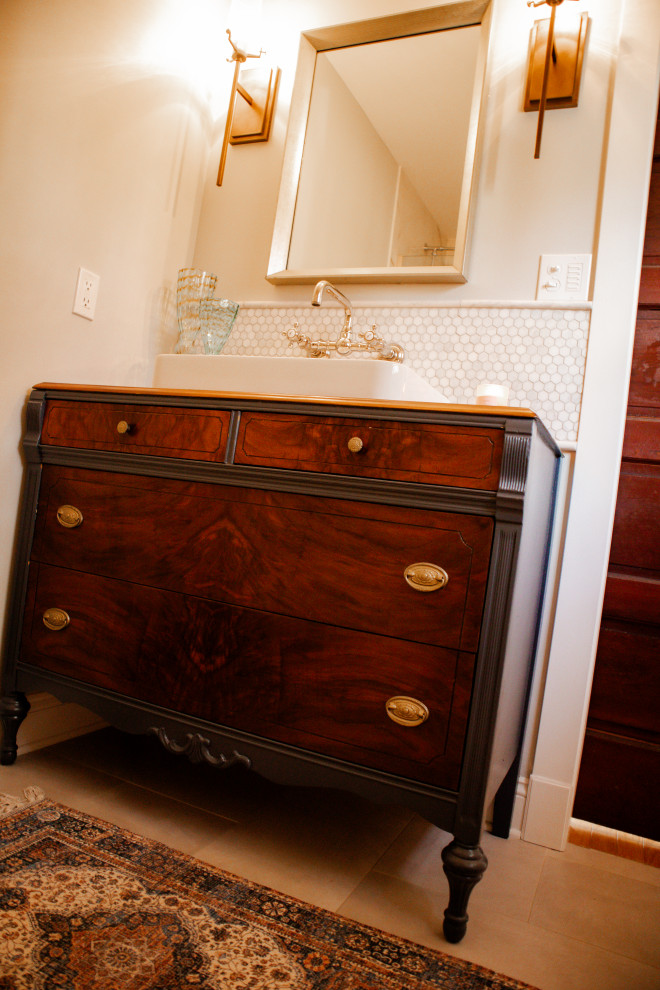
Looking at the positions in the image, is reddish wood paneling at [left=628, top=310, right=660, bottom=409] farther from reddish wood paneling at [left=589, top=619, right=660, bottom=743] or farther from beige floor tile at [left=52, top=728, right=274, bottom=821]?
beige floor tile at [left=52, top=728, right=274, bottom=821]

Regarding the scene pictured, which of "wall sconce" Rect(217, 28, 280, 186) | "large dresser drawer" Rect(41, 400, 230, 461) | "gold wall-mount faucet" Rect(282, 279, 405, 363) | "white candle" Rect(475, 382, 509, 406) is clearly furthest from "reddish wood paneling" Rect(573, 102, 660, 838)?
"wall sconce" Rect(217, 28, 280, 186)

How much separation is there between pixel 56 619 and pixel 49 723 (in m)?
0.38

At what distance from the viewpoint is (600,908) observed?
127 cm

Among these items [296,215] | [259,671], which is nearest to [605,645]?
[259,671]

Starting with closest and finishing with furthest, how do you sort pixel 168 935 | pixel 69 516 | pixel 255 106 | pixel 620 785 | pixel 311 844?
pixel 168 935 < pixel 311 844 < pixel 69 516 < pixel 620 785 < pixel 255 106

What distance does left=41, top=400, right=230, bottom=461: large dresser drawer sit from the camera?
A: 1.33 m

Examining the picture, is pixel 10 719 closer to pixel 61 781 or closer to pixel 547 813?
pixel 61 781

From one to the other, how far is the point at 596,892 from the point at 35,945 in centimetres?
104

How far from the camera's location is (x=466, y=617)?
1.11 m

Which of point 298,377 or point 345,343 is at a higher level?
point 345,343

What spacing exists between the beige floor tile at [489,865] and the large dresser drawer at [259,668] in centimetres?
33

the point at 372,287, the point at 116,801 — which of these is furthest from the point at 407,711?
the point at 372,287

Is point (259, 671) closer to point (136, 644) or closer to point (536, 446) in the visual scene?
point (136, 644)

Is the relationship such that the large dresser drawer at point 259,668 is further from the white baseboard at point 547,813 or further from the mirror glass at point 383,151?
the mirror glass at point 383,151
